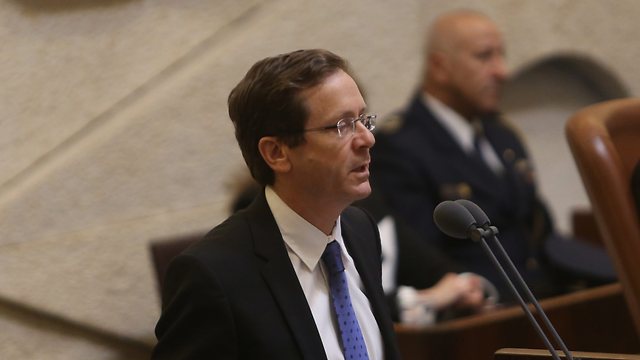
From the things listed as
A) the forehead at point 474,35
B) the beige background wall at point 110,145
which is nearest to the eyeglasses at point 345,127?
the beige background wall at point 110,145

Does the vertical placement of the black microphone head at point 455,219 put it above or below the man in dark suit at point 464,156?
above

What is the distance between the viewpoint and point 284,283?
6.44 feet

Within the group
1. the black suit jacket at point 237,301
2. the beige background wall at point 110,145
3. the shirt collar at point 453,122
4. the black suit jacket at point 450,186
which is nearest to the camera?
the black suit jacket at point 237,301

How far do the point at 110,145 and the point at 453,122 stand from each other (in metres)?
1.26

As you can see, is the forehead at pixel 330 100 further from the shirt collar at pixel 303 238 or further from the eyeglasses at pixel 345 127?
the shirt collar at pixel 303 238

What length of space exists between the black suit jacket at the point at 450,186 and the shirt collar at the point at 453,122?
31 millimetres

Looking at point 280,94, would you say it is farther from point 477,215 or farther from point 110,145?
point 110,145

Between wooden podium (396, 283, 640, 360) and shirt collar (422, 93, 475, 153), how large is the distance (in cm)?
85

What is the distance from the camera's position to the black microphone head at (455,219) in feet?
6.16

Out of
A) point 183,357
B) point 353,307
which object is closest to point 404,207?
point 353,307

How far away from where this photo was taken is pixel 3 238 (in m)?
3.20

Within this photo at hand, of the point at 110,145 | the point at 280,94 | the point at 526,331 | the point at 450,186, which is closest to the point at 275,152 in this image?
the point at 280,94

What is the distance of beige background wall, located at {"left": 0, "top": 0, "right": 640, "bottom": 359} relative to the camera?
10.6 ft

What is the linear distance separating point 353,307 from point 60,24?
1.64 metres
